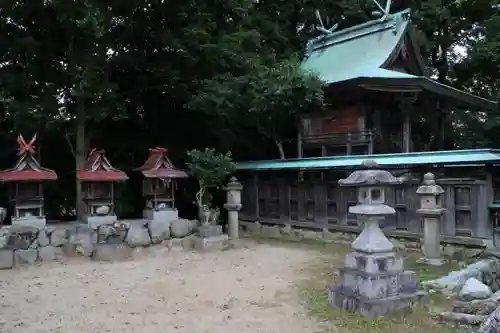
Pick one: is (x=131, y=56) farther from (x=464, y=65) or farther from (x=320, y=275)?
(x=464, y=65)

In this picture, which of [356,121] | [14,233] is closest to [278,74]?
[356,121]

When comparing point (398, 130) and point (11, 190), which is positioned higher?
point (398, 130)

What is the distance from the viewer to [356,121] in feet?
46.4

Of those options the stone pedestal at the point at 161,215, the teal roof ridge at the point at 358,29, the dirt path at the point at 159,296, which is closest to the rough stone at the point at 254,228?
the stone pedestal at the point at 161,215

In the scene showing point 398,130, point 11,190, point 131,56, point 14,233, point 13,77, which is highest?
point 131,56

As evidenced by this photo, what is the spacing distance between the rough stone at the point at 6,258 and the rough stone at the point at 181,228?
12.3 ft

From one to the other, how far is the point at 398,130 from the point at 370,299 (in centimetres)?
1007

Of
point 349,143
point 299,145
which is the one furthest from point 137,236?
point 349,143

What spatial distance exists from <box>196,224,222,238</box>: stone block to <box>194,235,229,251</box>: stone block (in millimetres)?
93

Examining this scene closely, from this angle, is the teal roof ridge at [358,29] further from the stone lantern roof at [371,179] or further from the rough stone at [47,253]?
the rough stone at [47,253]

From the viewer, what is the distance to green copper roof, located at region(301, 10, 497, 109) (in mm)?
12961

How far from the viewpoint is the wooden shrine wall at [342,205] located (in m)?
9.92

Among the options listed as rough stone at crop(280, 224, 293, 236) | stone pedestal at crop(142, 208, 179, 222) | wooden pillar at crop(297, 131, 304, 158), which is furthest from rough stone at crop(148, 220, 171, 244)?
wooden pillar at crop(297, 131, 304, 158)

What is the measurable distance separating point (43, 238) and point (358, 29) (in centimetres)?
1271
